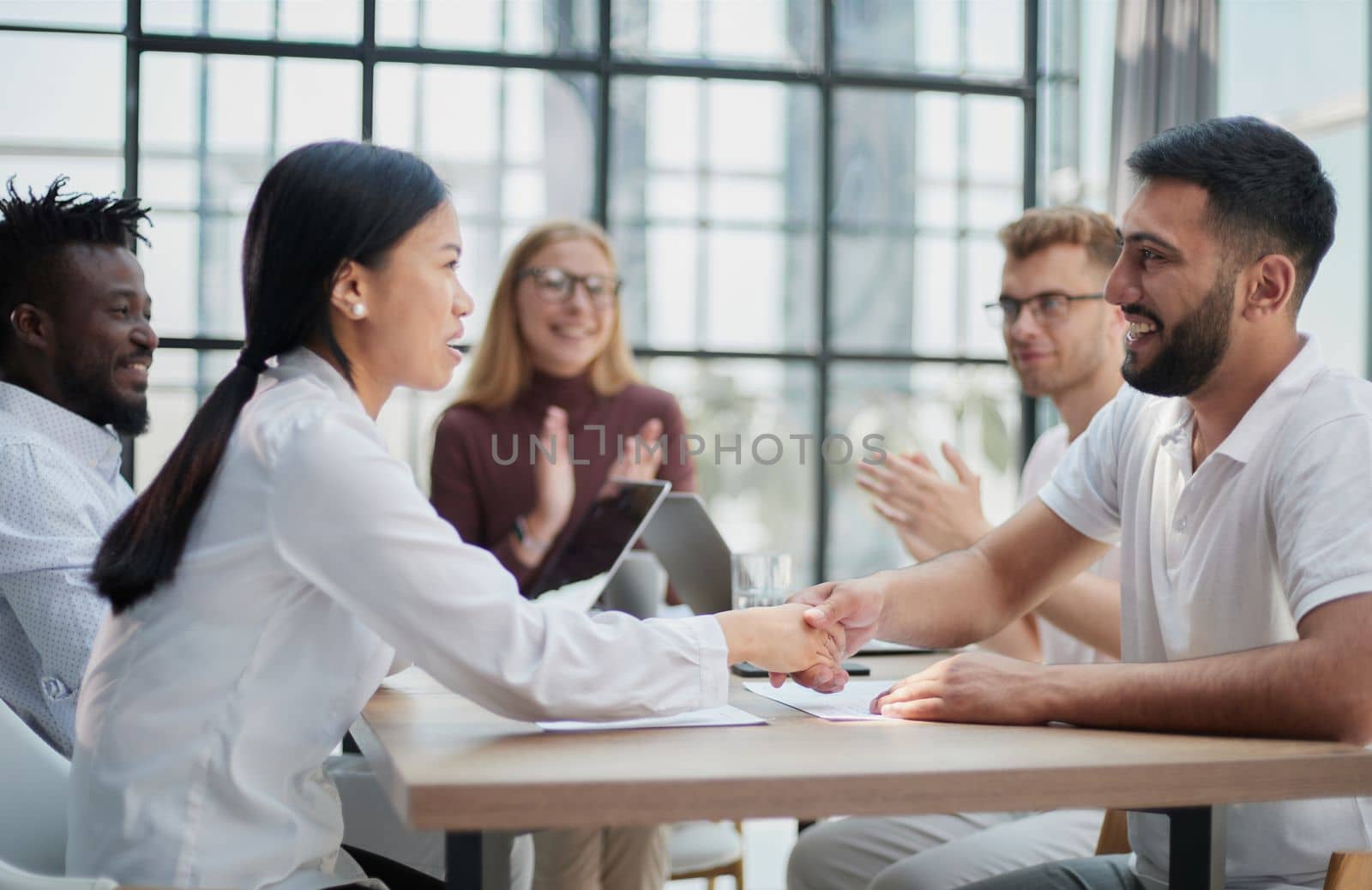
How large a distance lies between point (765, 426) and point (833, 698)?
98.2 inches

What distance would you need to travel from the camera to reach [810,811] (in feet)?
3.57

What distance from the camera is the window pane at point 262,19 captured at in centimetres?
368

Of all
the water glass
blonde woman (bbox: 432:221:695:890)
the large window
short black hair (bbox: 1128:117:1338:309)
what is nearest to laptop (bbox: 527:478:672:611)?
the water glass

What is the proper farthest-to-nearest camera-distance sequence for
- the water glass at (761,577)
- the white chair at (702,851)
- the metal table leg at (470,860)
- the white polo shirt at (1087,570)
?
the white chair at (702,851), the white polo shirt at (1087,570), the water glass at (761,577), the metal table leg at (470,860)

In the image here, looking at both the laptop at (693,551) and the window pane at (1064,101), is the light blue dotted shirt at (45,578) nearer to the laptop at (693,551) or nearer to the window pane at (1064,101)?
the laptop at (693,551)

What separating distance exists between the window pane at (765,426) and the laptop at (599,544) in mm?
1571

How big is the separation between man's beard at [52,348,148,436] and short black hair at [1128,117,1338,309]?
5.91ft

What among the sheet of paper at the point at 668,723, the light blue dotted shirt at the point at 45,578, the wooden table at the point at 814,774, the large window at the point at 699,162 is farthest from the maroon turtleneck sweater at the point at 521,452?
the wooden table at the point at 814,774

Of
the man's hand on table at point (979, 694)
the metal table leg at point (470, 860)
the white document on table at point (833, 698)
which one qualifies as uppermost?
the man's hand on table at point (979, 694)

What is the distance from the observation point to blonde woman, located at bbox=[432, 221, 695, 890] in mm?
3369

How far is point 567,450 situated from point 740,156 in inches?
48.5

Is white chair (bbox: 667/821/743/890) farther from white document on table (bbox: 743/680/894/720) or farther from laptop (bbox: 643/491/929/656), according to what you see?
white document on table (bbox: 743/680/894/720)

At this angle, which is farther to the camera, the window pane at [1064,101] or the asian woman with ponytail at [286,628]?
the window pane at [1064,101]

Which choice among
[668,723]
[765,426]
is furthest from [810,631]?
[765,426]
